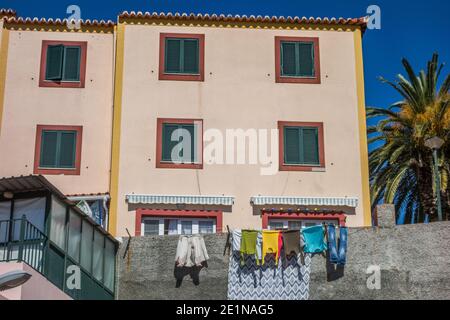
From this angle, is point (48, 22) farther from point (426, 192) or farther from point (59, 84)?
point (426, 192)

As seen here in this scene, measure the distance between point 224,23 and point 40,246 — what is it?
13.4 metres

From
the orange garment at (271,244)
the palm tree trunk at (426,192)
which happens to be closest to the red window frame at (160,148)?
the orange garment at (271,244)

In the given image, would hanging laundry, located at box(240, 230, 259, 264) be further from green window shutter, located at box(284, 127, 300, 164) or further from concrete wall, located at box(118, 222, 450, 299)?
green window shutter, located at box(284, 127, 300, 164)

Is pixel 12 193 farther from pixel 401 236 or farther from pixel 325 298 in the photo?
pixel 401 236

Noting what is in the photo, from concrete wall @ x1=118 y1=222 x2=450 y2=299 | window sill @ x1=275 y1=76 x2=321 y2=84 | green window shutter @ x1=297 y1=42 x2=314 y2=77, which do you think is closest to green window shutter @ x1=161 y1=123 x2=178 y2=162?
window sill @ x1=275 y1=76 x2=321 y2=84

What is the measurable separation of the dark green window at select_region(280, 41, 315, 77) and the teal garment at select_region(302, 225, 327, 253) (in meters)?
7.74

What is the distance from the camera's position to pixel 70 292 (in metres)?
27.1

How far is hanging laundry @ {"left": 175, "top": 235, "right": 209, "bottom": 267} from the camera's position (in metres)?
29.5

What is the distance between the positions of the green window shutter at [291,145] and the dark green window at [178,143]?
3.38m

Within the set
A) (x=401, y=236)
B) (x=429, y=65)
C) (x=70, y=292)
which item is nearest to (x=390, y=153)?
(x=429, y=65)

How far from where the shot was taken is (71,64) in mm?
35906

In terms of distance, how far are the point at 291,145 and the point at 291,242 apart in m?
5.66

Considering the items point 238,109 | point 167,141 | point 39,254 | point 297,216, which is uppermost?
point 238,109

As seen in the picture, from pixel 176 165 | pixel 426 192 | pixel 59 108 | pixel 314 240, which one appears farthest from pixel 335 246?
pixel 59 108
